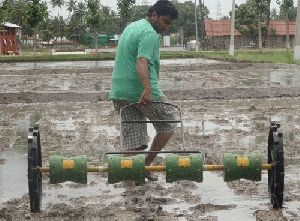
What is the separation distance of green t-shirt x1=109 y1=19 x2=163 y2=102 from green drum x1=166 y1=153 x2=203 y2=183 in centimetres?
123

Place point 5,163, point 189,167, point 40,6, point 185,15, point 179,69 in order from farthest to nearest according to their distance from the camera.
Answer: point 185,15
point 40,6
point 179,69
point 5,163
point 189,167

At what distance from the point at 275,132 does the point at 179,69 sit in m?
23.4

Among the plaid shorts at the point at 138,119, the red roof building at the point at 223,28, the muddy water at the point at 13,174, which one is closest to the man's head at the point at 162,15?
the plaid shorts at the point at 138,119

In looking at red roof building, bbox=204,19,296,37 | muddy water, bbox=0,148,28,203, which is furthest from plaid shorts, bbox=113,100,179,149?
red roof building, bbox=204,19,296,37

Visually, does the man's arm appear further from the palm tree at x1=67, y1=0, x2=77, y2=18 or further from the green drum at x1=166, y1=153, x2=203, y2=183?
the palm tree at x1=67, y1=0, x2=77, y2=18

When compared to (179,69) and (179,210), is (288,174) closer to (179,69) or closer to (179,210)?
(179,210)

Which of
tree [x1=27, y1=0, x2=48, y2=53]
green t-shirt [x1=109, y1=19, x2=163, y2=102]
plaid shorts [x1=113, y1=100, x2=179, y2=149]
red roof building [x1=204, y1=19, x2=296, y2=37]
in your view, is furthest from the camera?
red roof building [x1=204, y1=19, x2=296, y2=37]

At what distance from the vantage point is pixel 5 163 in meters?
8.05

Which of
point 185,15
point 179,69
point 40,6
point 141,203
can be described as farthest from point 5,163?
point 185,15

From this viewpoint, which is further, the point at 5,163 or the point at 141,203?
the point at 5,163

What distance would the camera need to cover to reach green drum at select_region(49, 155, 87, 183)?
568 cm

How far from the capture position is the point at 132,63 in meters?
6.69

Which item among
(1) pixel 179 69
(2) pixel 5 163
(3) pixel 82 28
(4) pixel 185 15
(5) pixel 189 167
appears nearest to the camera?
(5) pixel 189 167

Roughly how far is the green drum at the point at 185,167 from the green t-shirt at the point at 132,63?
1.23 metres
